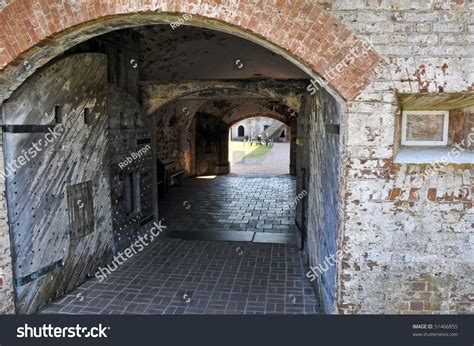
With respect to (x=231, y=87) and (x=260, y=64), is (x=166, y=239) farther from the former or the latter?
(x=260, y=64)

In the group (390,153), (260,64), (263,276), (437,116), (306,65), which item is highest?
(260,64)

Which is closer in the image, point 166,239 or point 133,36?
point 133,36

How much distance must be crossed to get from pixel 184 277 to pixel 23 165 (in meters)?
2.77

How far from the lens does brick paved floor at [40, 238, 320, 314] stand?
15.6 feet

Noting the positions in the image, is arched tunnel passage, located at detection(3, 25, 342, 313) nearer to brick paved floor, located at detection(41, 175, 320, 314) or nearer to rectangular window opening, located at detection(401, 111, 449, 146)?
brick paved floor, located at detection(41, 175, 320, 314)

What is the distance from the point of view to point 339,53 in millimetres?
3275

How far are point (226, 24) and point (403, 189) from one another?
86.7 inches

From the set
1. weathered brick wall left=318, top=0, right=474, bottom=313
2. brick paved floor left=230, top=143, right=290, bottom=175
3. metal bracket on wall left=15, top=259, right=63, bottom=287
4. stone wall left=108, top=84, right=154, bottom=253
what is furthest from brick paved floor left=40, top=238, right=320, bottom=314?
brick paved floor left=230, top=143, right=290, bottom=175

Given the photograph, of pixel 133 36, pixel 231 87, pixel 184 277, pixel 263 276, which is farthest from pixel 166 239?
pixel 133 36

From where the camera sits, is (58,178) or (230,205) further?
(230,205)
